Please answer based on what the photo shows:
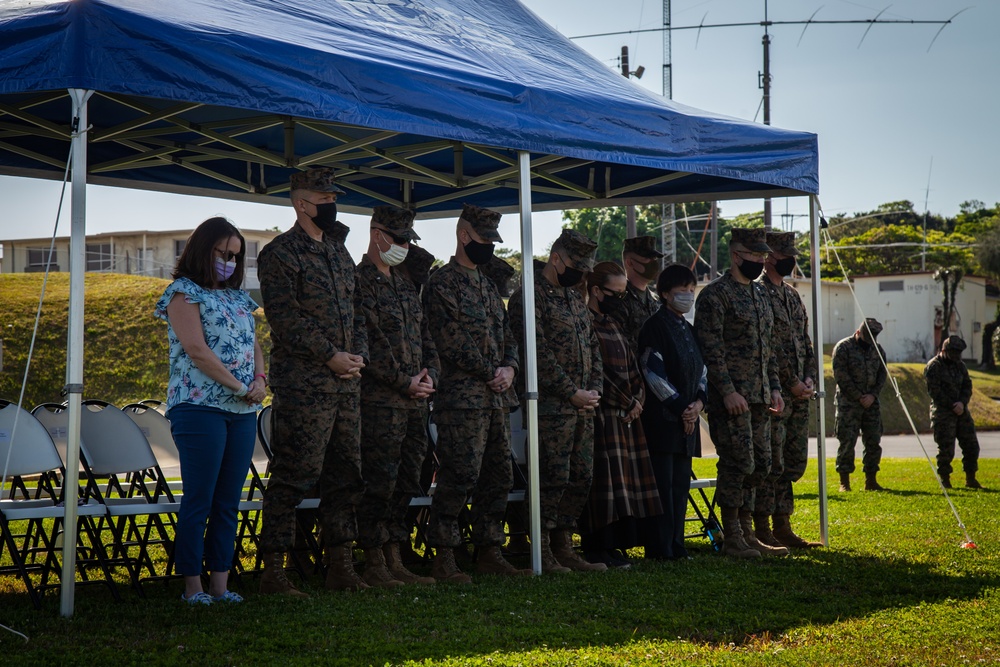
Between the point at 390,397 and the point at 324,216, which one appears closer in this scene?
the point at 324,216

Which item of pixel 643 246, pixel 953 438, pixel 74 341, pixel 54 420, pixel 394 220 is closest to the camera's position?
pixel 74 341

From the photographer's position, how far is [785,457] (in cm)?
804

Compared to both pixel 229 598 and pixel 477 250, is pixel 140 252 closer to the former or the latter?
pixel 477 250

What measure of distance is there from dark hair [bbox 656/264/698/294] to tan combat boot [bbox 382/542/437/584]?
Result: 2688mm

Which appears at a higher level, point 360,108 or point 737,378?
point 360,108

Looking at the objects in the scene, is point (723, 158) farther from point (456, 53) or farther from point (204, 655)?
point (204, 655)

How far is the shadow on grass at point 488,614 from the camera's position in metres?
4.34

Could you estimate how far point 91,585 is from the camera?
616cm

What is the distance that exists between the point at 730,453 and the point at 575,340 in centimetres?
153

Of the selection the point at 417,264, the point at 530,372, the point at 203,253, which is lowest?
the point at 530,372

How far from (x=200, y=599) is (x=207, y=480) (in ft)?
1.91

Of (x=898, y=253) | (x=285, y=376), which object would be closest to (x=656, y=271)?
(x=285, y=376)

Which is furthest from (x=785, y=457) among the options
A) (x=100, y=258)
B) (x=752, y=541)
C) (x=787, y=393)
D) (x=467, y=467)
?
(x=100, y=258)

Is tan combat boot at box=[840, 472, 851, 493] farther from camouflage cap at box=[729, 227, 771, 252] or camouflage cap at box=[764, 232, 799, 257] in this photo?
camouflage cap at box=[729, 227, 771, 252]
